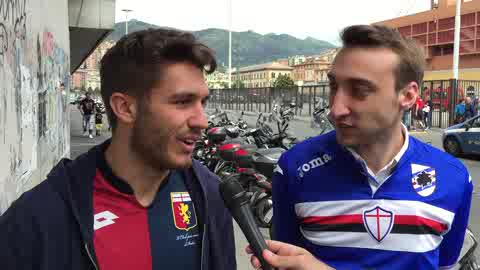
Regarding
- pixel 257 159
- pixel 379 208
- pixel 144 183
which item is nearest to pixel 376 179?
pixel 379 208

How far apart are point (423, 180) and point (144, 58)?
1.12m

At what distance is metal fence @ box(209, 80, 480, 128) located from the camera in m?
23.2

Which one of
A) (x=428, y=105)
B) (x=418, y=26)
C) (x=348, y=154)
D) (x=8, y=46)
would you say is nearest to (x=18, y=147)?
(x=8, y=46)

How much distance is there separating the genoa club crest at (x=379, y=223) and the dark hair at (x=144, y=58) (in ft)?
2.69

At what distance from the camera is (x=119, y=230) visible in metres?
1.61

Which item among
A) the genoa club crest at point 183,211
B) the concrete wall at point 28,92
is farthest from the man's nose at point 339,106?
the concrete wall at point 28,92

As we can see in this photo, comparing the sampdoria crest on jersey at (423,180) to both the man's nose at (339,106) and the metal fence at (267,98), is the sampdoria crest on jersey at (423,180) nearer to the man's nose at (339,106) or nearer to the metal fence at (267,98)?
the man's nose at (339,106)

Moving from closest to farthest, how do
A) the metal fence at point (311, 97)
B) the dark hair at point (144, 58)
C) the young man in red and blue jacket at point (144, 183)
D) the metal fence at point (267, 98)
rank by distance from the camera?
the young man in red and blue jacket at point (144, 183) < the dark hair at point (144, 58) < the metal fence at point (311, 97) < the metal fence at point (267, 98)

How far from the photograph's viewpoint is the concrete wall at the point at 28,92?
126 inches

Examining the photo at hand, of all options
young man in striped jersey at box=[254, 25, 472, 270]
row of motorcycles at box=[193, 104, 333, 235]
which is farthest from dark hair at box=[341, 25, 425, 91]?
row of motorcycles at box=[193, 104, 333, 235]

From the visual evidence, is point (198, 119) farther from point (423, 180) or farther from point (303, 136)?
point (303, 136)

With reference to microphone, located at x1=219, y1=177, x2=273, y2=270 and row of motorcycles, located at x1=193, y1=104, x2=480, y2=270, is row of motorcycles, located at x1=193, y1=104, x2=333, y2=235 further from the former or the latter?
microphone, located at x1=219, y1=177, x2=273, y2=270

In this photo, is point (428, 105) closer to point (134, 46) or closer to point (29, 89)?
point (29, 89)

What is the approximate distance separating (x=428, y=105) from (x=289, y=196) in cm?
2269
